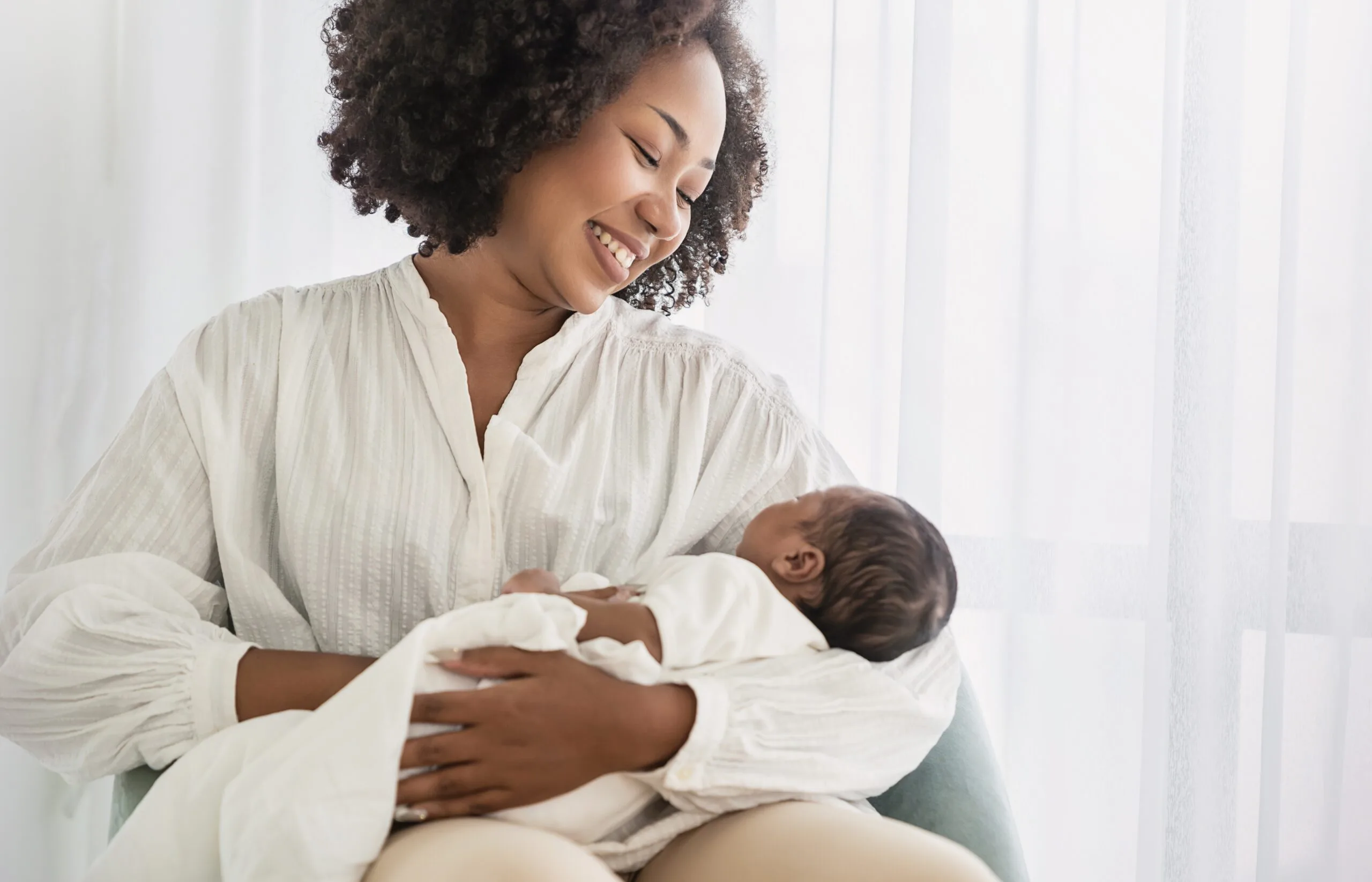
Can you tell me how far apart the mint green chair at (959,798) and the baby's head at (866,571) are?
7.3 inches

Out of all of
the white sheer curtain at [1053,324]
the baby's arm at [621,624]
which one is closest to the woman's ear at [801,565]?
the baby's arm at [621,624]

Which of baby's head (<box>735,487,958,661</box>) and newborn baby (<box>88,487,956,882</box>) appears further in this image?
baby's head (<box>735,487,958,661</box>)

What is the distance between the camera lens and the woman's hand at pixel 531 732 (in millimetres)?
1159

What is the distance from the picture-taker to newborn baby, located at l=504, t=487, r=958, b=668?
1.28m

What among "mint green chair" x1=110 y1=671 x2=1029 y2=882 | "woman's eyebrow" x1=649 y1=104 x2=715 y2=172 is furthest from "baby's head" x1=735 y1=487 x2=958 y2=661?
"woman's eyebrow" x1=649 y1=104 x2=715 y2=172

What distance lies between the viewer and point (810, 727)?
4.18 ft

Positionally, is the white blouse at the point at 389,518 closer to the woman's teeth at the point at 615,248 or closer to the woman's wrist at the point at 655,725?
the woman's wrist at the point at 655,725

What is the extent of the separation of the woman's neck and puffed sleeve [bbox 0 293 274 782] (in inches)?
13.6

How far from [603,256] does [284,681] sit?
68 cm

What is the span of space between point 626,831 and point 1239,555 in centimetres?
134

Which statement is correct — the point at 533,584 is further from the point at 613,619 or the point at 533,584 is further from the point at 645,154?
the point at 645,154

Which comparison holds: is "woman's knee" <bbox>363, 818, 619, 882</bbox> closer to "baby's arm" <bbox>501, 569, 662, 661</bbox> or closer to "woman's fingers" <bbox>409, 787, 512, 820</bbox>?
"woman's fingers" <bbox>409, 787, 512, 820</bbox>

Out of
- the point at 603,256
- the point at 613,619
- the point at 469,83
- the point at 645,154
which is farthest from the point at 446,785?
the point at 469,83

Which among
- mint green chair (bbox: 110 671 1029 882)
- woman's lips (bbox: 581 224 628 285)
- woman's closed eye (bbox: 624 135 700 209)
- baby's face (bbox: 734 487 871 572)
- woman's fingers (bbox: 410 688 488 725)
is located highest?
woman's closed eye (bbox: 624 135 700 209)
